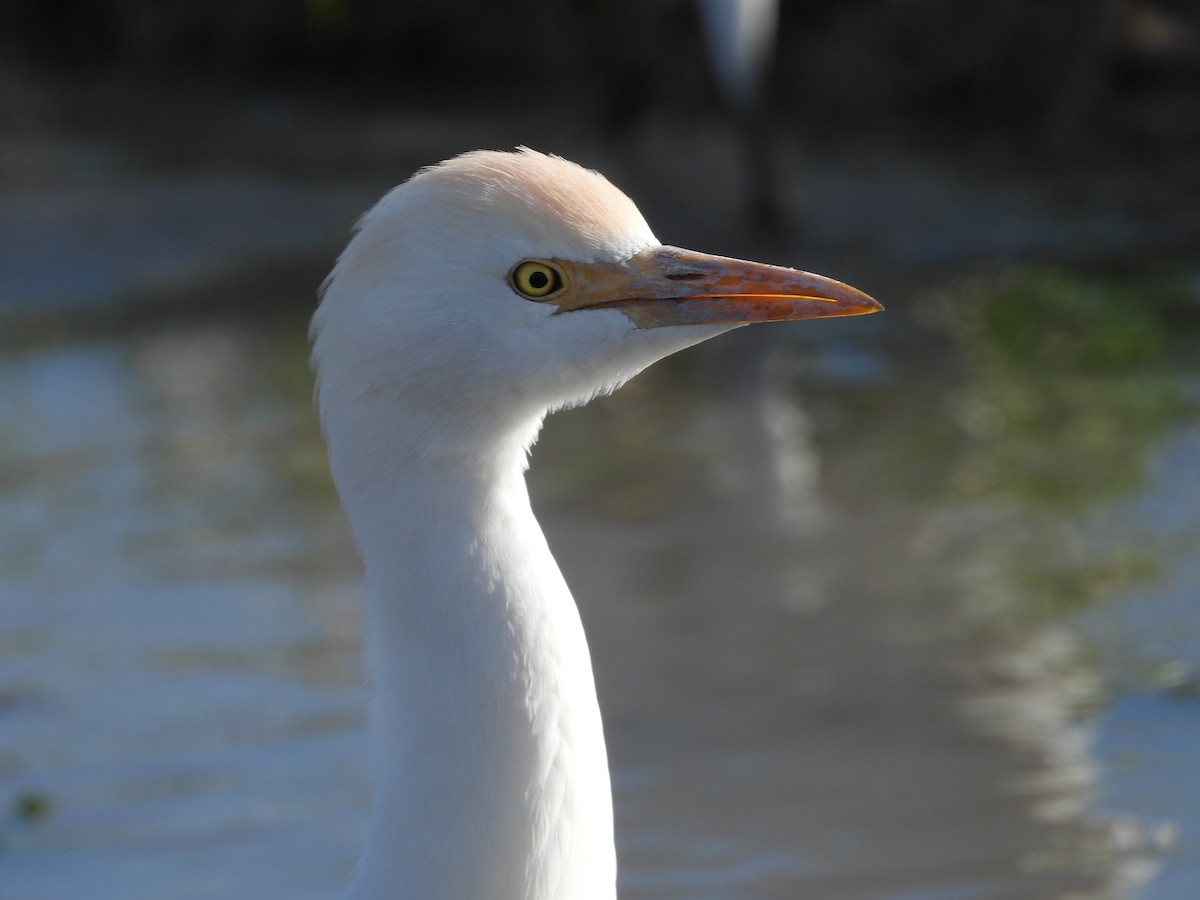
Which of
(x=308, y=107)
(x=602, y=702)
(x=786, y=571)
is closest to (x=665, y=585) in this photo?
(x=786, y=571)

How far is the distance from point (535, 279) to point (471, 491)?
325 millimetres

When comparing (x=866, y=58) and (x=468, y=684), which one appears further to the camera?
(x=866, y=58)

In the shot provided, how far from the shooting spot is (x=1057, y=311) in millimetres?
8289

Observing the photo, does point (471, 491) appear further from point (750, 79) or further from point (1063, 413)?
point (750, 79)

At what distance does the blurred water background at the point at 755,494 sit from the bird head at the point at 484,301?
181 centimetres

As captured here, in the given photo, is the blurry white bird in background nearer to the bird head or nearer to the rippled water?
the rippled water

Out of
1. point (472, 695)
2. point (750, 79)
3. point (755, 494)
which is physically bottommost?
point (472, 695)

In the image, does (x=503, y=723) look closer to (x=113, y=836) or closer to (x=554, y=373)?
(x=554, y=373)

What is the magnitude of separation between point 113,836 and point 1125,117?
9.10m

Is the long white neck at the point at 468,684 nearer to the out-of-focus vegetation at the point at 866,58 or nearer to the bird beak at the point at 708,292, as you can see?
the bird beak at the point at 708,292

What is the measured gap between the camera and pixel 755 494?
651cm

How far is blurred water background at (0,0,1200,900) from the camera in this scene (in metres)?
4.31

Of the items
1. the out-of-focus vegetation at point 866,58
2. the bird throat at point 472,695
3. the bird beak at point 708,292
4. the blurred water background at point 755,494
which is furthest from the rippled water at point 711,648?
the out-of-focus vegetation at point 866,58

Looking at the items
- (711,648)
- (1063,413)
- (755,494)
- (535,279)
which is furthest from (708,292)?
(1063,413)
